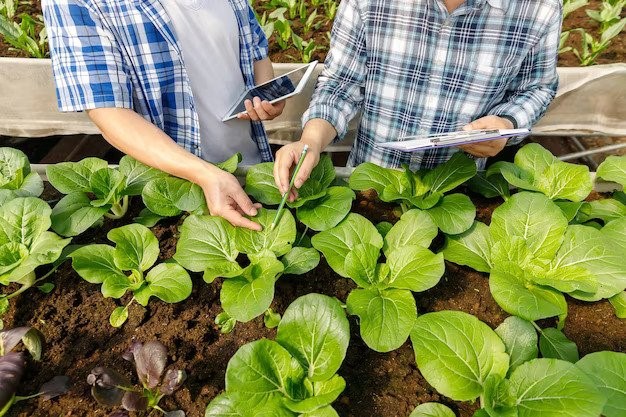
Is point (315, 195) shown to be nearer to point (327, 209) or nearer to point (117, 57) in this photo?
point (327, 209)

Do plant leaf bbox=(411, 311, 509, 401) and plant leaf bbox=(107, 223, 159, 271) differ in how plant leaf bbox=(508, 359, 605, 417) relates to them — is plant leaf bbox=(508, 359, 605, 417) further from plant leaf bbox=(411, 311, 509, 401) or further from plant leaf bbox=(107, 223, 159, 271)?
plant leaf bbox=(107, 223, 159, 271)

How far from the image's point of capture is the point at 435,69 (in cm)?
137

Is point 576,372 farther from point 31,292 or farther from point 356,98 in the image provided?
point 31,292

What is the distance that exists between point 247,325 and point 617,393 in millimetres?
716

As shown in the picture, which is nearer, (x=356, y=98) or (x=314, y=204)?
(x=314, y=204)

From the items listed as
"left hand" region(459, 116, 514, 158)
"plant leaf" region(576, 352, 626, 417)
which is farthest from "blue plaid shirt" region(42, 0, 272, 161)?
"plant leaf" region(576, 352, 626, 417)

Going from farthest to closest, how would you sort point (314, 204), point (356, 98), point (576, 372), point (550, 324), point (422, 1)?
point (356, 98) → point (422, 1) → point (314, 204) → point (550, 324) → point (576, 372)

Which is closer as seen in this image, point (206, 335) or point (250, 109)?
point (206, 335)

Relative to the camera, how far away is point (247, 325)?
102cm

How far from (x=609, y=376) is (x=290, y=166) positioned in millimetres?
786

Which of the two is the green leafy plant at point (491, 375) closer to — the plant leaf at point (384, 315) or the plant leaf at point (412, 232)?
the plant leaf at point (384, 315)

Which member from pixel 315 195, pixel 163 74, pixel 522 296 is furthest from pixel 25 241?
pixel 522 296

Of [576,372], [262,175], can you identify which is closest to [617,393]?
[576,372]

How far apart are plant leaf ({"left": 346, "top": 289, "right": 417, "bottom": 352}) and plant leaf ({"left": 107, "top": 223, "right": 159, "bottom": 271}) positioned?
1.59 feet
